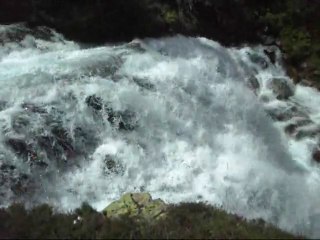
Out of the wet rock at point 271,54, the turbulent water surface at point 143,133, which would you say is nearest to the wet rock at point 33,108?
the turbulent water surface at point 143,133

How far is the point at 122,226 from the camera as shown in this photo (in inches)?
186

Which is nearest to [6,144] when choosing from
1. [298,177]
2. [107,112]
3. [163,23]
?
[107,112]

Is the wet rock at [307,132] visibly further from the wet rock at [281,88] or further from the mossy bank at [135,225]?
the mossy bank at [135,225]

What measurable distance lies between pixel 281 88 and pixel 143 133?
439 cm

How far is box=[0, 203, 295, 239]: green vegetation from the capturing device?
4711mm

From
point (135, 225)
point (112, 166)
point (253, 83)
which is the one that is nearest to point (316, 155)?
point (253, 83)

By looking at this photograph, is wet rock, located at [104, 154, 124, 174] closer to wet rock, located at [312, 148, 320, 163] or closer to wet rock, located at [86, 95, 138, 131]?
wet rock, located at [86, 95, 138, 131]

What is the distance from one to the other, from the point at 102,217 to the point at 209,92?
594 cm

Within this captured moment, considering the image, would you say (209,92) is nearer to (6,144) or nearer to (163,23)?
(163,23)

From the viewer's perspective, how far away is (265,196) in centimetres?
861

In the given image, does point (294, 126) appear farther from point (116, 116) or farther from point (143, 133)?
point (116, 116)

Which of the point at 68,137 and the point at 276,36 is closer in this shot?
the point at 68,137

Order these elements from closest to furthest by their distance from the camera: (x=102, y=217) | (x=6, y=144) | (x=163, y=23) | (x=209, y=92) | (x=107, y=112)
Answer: (x=102, y=217) < (x=6, y=144) < (x=107, y=112) < (x=209, y=92) < (x=163, y=23)

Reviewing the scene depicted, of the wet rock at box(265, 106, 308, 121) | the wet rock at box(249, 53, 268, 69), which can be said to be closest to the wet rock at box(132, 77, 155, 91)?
the wet rock at box(265, 106, 308, 121)
